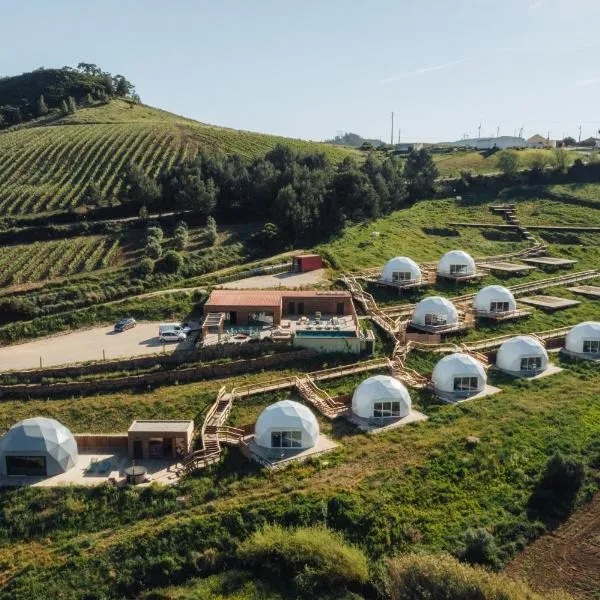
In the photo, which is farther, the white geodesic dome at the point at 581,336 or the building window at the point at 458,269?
the building window at the point at 458,269

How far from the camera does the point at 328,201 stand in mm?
63531

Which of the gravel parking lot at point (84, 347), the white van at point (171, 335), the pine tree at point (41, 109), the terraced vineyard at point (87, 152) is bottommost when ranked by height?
the gravel parking lot at point (84, 347)

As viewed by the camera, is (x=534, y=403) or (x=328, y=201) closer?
(x=534, y=403)

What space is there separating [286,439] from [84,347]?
55.2 ft

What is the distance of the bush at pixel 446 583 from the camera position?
1866 centimetres

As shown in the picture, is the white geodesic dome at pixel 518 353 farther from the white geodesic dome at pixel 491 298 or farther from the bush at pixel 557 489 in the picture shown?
the bush at pixel 557 489

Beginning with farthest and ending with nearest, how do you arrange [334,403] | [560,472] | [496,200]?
[496,200]
[334,403]
[560,472]

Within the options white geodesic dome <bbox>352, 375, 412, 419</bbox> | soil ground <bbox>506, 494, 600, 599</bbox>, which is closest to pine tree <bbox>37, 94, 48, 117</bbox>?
white geodesic dome <bbox>352, 375, 412, 419</bbox>

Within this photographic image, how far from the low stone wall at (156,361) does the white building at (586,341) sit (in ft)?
63.2

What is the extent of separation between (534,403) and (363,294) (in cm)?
1719

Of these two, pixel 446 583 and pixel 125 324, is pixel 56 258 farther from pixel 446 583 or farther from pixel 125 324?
pixel 446 583

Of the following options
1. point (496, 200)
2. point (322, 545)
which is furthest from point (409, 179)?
point (322, 545)

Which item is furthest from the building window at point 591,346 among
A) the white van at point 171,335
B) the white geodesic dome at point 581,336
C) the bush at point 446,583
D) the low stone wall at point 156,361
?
the white van at point 171,335

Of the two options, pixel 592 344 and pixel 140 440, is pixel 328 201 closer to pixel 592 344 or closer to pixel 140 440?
pixel 592 344
